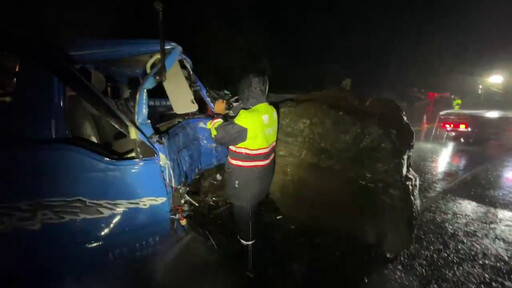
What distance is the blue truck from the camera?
2044 mm

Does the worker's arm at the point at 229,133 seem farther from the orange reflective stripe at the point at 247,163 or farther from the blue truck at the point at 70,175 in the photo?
the blue truck at the point at 70,175

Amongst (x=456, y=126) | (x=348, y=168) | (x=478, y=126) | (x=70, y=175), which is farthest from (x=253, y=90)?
(x=478, y=126)

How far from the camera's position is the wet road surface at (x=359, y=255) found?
9.09ft

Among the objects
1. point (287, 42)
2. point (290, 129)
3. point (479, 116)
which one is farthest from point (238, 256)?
point (287, 42)

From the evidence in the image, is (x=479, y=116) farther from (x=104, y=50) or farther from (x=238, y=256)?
(x=104, y=50)

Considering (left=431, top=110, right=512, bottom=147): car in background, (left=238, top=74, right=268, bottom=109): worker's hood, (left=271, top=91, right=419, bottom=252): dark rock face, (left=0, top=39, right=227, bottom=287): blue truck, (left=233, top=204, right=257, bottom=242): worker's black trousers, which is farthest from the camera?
(left=431, top=110, right=512, bottom=147): car in background

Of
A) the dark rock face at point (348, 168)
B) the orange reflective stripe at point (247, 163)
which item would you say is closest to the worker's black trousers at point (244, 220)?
the orange reflective stripe at point (247, 163)

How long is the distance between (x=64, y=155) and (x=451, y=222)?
14.5 feet

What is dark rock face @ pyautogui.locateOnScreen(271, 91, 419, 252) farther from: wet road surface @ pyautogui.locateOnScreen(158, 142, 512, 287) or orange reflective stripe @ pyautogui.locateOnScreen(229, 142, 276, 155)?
orange reflective stripe @ pyautogui.locateOnScreen(229, 142, 276, 155)

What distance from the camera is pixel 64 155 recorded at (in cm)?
Answer: 212

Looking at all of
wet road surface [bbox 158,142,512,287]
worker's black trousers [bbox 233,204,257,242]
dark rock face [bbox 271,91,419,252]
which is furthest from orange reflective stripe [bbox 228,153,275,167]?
dark rock face [bbox 271,91,419,252]

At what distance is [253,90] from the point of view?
8.86 feet

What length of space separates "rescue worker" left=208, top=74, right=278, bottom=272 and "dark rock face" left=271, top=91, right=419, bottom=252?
111 cm

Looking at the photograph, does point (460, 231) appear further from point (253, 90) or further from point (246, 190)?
point (253, 90)
